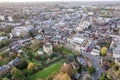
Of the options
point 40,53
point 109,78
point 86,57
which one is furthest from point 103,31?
point 109,78

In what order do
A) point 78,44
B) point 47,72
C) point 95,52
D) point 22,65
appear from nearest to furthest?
point 47,72
point 22,65
point 95,52
point 78,44

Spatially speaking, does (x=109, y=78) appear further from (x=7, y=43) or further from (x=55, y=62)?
(x=7, y=43)

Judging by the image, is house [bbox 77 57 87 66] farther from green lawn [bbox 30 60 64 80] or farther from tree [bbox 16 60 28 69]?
tree [bbox 16 60 28 69]

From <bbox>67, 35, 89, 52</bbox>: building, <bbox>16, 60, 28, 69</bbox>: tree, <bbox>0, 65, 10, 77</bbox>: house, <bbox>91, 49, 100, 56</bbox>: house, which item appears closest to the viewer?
<bbox>0, 65, 10, 77</bbox>: house

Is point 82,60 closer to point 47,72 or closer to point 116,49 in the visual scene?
point 47,72

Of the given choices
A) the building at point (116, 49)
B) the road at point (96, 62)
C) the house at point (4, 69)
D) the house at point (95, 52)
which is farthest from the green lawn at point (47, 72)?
the building at point (116, 49)

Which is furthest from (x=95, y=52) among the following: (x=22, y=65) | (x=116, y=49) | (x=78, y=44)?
(x=22, y=65)

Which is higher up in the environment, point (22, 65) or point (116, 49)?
point (116, 49)

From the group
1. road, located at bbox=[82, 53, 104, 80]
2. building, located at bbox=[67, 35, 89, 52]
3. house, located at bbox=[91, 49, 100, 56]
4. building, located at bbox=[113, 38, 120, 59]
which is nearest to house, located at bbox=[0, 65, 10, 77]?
road, located at bbox=[82, 53, 104, 80]

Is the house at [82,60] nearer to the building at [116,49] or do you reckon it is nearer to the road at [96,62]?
the road at [96,62]
